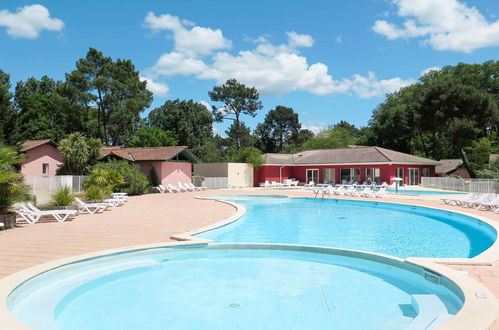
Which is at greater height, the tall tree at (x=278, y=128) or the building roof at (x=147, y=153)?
the tall tree at (x=278, y=128)

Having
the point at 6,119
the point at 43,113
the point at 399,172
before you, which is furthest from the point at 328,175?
the point at 43,113

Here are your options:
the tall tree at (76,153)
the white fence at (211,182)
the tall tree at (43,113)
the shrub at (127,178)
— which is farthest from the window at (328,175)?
the tall tree at (43,113)

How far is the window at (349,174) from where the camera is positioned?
3728 centimetres

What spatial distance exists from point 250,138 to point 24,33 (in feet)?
135

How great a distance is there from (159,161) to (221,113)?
27.0m

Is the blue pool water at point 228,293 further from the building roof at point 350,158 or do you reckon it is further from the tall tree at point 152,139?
the tall tree at point 152,139

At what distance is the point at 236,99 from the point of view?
5588cm

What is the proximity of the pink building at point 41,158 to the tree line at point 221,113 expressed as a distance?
4253 millimetres

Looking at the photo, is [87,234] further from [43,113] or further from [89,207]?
[43,113]

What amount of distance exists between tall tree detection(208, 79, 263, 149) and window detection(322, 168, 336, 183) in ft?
59.7

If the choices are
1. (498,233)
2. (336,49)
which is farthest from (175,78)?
(498,233)

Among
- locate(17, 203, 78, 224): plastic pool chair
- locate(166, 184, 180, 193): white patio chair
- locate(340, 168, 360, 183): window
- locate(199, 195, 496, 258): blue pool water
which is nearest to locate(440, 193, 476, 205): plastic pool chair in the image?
locate(199, 195, 496, 258): blue pool water

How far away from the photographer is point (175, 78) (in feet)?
141

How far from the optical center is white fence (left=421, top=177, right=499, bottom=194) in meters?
23.9
